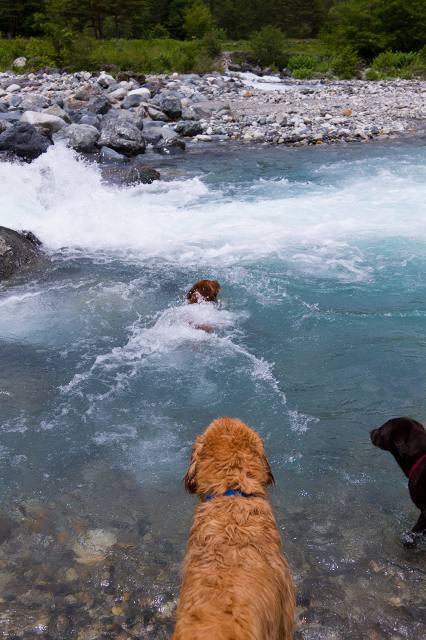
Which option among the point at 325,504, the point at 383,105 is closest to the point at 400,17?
the point at 383,105

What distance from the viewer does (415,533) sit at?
14.4 ft

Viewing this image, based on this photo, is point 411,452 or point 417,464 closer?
point 417,464

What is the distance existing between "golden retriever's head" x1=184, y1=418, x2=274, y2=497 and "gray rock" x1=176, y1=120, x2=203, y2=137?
19.3 meters

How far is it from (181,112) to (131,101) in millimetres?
2201

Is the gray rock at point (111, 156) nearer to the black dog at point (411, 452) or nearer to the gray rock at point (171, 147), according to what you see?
the gray rock at point (171, 147)

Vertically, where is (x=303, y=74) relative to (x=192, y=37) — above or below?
below

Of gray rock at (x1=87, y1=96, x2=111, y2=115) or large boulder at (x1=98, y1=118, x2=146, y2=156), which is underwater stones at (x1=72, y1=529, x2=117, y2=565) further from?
gray rock at (x1=87, y1=96, x2=111, y2=115)

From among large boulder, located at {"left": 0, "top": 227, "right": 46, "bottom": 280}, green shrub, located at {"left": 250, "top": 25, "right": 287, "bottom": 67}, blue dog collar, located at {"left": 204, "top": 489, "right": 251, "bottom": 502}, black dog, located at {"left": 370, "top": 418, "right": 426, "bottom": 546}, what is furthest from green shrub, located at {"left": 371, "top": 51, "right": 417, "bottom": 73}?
blue dog collar, located at {"left": 204, "top": 489, "right": 251, "bottom": 502}

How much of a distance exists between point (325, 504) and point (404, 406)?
70.4 inches

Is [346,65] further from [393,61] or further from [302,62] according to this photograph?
[302,62]

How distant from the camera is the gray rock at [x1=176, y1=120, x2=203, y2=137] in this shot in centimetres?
2141

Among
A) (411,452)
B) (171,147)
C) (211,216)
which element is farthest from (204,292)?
(171,147)

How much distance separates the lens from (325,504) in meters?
4.87

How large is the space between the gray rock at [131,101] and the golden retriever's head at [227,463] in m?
22.6
